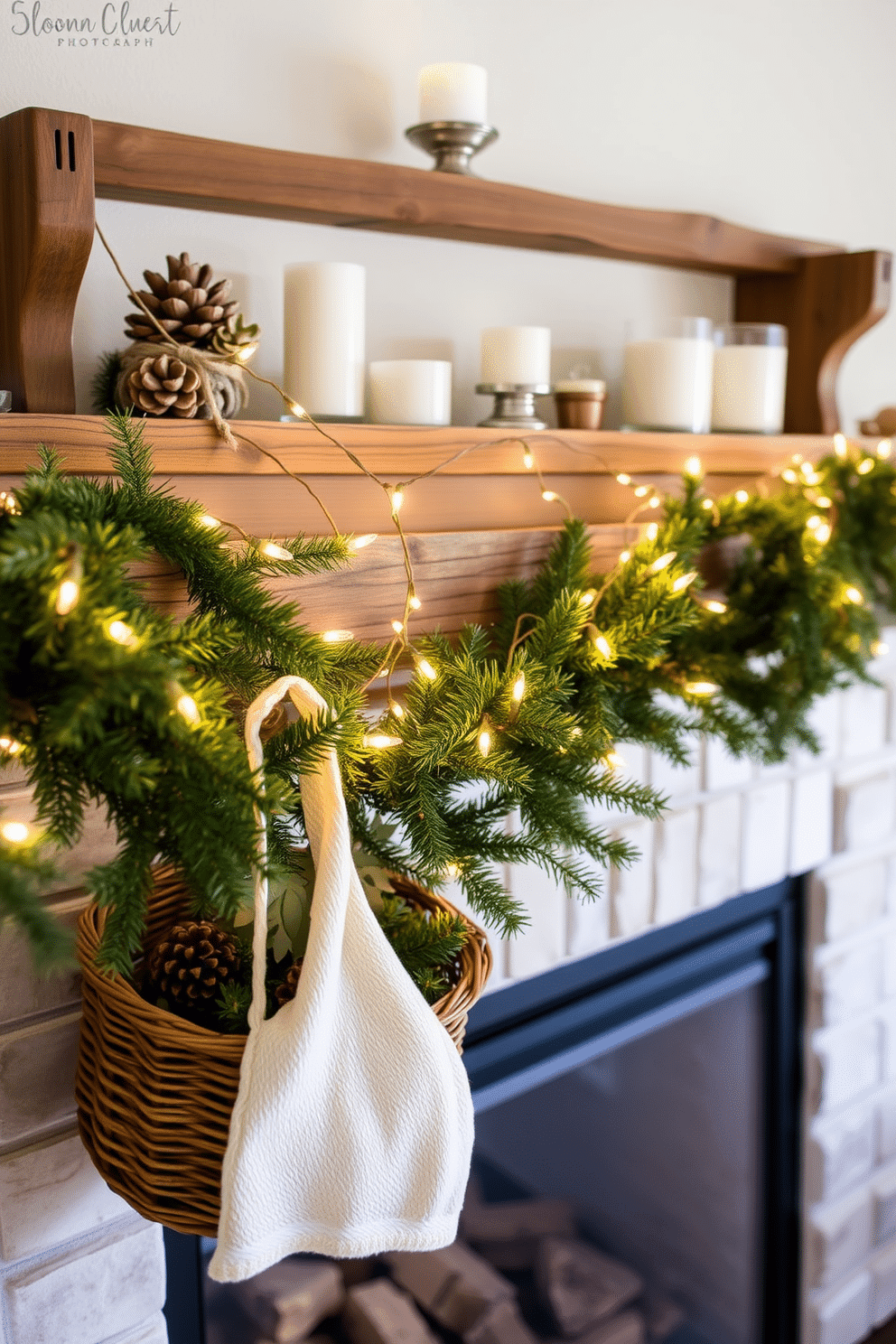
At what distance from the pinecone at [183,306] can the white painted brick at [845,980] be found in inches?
42.4

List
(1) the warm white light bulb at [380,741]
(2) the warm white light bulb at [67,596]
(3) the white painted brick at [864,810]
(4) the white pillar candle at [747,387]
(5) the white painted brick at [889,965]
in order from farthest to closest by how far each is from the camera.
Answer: (5) the white painted brick at [889,965]
(3) the white painted brick at [864,810]
(4) the white pillar candle at [747,387]
(1) the warm white light bulb at [380,741]
(2) the warm white light bulb at [67,596]

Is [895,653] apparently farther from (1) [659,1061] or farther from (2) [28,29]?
(2) [28,29]

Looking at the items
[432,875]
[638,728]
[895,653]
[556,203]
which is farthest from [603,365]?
[432,875]

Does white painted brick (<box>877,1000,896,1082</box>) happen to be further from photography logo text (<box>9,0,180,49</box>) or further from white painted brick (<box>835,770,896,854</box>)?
photography logo text (<box>9,0,180,49</box>)

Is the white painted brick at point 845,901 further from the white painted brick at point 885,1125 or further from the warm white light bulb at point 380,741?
the warm white light bulb at point 380,741

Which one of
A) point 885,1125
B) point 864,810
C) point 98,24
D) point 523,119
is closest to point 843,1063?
point 885,1125

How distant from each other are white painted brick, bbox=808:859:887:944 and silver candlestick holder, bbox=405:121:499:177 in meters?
0.94

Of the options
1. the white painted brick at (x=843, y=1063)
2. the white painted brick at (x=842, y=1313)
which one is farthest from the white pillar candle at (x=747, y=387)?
the white painted brick at (x=842, y=1313)

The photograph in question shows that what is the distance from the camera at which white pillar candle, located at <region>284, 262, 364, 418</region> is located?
849mm

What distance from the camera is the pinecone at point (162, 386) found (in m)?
0.74

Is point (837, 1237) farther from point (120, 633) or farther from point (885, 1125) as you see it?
point (120, 633)

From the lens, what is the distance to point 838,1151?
1.44 meters

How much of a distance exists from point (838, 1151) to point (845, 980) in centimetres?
23

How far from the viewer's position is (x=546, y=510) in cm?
100
